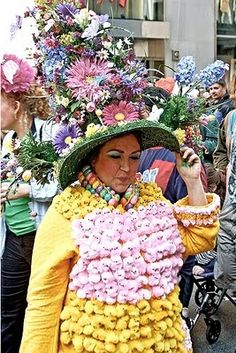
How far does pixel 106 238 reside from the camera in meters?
2.00

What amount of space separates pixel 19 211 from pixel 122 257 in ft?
3.71

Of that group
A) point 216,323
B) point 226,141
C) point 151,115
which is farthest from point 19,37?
point 216,323

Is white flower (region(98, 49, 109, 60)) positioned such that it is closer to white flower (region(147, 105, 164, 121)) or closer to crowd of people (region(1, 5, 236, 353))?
crowd of people (region(1, 5, 236, 353))

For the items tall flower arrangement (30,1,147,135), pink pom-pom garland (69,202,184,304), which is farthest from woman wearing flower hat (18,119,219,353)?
tall flower arrangement (30,1,147,135)

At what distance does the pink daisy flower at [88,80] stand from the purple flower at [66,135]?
0.10 m

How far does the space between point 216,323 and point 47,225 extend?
2531mm

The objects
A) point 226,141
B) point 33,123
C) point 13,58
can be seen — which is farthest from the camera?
point 226,141

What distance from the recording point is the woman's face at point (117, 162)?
82.0 inches

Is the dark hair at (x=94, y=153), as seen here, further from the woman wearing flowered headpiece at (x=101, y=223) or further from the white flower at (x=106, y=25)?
the white flower at (x=106, y=25)

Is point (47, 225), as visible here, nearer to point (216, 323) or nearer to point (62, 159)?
point (62, 159)

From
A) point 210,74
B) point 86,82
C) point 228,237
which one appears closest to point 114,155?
point 86,82

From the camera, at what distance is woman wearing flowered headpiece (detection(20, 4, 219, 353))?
6.53 feet

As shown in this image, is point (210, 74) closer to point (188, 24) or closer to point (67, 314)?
point (67, 314)

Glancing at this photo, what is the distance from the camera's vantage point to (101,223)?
203 centimetres
